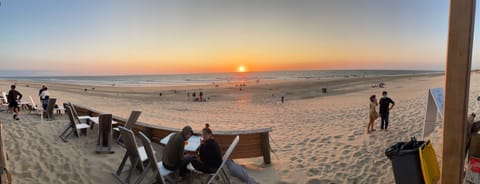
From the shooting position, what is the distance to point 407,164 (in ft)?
11.3

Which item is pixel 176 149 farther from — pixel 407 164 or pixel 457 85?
pixel 457 85

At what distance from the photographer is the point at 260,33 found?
26.8 m

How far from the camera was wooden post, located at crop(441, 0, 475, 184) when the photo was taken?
89.9 inches

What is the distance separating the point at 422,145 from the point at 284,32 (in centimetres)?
2084

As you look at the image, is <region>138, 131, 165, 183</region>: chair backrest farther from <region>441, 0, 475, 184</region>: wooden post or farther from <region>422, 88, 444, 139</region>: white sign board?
<region>422, 88, 444, 139</region>: white sign board

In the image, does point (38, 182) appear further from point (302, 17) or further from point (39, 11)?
point (302, 17)

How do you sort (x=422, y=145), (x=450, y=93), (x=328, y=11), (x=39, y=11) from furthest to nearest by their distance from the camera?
(x=328, y=11) < (x=39, y=11) < (x=422, y=145) < (x=450, y=93)

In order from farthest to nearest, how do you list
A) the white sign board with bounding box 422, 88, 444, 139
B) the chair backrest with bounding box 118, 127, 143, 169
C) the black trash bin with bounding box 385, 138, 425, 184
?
the white sign board with bounding box 422, 88, 444, 139
the chair backrest with bounding box 118, 127, 143, 169
the black trash bin with bounding box 385, 138, 425, 184

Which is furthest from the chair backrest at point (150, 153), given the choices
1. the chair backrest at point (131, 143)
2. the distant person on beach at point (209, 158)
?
the distant person on beach at point (209, 158)

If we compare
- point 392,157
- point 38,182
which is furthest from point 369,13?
point 38,182

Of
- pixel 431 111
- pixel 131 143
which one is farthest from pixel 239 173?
pixel 431 111

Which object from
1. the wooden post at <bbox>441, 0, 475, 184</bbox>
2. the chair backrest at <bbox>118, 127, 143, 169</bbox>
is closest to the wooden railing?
the chair backrest at <bbox>118, 127, 143, 169</bbox>

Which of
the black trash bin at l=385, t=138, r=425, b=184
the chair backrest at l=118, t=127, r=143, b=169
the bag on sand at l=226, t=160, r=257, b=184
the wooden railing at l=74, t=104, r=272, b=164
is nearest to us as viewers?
the black trash bin at l=385, t=138, r=425, b=184

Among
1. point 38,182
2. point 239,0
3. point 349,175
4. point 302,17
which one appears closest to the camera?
point 38,182
